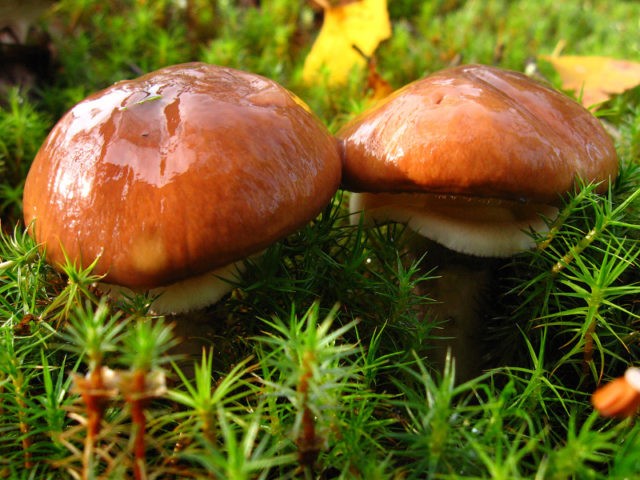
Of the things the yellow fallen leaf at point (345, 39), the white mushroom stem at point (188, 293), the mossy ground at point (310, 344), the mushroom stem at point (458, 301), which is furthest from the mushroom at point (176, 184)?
the yellow fallen leaf at point (345, 39)

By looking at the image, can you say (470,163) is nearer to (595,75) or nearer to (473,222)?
(473,222)

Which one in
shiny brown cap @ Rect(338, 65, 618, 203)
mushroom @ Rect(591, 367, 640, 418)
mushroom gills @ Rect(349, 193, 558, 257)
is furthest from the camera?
mushroom gills @ Rect(349, 193, 558, 257)

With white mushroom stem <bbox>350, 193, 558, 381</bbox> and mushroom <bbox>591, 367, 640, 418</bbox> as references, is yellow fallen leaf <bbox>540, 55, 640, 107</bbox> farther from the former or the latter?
mushroom <bbox>591, 367, 640, 418</bbox>

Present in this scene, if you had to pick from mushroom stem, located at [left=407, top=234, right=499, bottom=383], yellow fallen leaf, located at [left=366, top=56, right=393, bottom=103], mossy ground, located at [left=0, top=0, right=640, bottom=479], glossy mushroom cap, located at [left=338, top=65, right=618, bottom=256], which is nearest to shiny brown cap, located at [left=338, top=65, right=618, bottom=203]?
glossy mushroom cap, located at [left=338, top=65, right=618, bottom=256]

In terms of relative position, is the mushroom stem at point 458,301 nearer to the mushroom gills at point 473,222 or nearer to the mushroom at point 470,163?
the mushroom at point 470,163

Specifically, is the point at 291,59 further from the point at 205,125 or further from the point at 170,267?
the point at 170,267

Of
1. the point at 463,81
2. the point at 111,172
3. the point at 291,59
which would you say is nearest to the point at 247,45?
the point at 291,59

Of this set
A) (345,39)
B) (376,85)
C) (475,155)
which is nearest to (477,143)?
(475,155)

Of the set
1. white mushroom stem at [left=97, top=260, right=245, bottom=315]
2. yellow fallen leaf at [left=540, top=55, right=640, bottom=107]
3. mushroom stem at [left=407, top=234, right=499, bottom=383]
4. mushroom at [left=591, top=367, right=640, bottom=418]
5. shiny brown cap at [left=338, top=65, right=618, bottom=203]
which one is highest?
shiny brown cap at [left=338, top=65, right=618, bottom=203]
